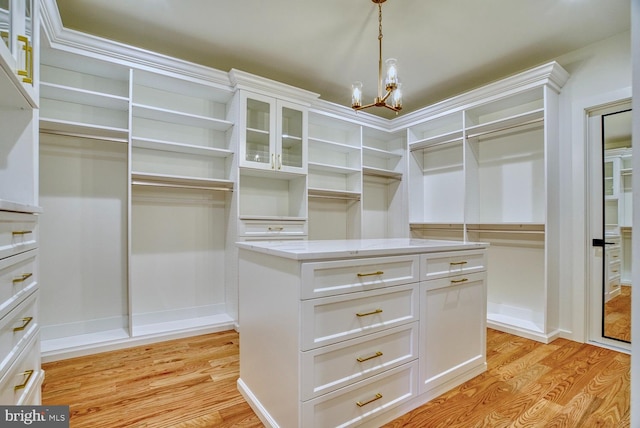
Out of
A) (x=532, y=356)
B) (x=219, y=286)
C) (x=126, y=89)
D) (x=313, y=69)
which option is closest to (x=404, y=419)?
(x=532, y=356)

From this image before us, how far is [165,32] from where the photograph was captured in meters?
2.56

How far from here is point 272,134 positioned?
307cm

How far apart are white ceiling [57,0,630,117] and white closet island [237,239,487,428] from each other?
5.98ft

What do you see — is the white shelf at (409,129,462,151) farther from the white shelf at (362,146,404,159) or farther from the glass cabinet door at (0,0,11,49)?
the glass cabinet door at (0,0,11,49)

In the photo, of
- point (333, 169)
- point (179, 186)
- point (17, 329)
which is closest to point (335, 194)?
point (333, 169)

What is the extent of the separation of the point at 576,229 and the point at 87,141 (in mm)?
4374

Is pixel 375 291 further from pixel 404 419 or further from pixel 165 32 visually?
pixel 165 32

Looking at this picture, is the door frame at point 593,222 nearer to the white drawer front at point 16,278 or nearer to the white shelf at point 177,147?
the white shelf at point 177,147

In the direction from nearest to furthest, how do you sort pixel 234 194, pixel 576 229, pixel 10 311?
pixel 10 311, pixel 576 229, pixel 234 194

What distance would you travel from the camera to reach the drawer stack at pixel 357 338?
1312 mm

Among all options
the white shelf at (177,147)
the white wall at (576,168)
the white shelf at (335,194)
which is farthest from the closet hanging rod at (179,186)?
the white wall at (576,168)

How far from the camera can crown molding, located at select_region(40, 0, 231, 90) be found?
6.72 feet

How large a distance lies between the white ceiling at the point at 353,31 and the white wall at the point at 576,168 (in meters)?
0.17

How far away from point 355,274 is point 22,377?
1435mm
